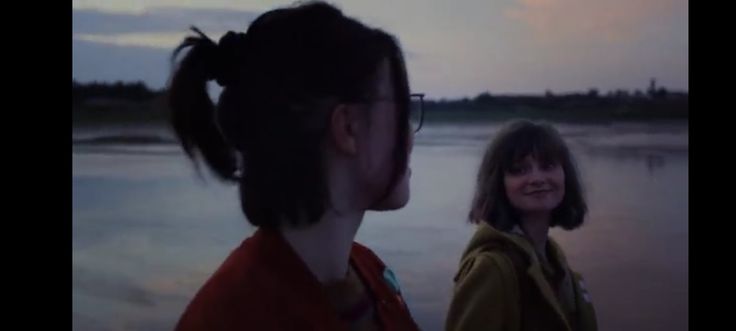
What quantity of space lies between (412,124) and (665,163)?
3.13ft

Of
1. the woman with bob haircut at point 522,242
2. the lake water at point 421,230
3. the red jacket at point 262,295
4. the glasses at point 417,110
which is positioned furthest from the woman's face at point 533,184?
the red jacket at point 262,295

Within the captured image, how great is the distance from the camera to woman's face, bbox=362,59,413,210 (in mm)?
771

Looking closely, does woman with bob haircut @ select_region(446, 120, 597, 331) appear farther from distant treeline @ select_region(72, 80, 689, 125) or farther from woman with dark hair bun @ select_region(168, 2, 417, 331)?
woman with dark hair bun @ select_region(168, 2, 417, 331)

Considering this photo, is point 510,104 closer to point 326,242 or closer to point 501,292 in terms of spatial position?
point 501,292

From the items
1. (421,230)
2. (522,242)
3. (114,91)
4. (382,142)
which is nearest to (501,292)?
(522,242)

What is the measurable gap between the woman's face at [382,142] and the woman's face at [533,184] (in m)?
0.55

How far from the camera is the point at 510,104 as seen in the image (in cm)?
157

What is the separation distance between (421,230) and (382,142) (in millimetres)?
792

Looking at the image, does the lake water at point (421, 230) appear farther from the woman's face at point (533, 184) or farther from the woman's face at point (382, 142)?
the woman's face at point (382, 142)

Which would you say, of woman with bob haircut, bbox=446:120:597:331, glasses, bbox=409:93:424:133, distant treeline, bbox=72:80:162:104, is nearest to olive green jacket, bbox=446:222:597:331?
woman with bob haircut, bbox=446:120:597:331

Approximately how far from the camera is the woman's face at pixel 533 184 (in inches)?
51.8

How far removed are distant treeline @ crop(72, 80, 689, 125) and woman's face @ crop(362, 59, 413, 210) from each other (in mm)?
721

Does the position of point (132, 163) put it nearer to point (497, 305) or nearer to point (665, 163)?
point (497, 305)
